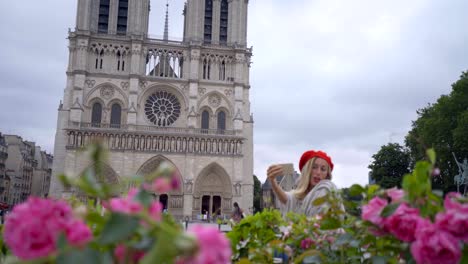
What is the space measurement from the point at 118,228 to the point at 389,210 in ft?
2.94

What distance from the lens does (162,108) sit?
3378cm

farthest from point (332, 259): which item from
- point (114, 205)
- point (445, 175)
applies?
point (445, 175)

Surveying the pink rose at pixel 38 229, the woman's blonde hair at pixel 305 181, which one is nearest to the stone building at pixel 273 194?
the woman's blonde hair at pixel 305 181

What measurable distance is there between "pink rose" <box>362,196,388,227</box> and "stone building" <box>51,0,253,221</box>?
98.8 feet

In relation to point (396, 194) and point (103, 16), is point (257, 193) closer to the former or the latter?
point (103, 16)

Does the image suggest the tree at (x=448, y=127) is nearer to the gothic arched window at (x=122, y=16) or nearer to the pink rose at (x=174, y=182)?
the gothic arched window at (x=122, y=16)

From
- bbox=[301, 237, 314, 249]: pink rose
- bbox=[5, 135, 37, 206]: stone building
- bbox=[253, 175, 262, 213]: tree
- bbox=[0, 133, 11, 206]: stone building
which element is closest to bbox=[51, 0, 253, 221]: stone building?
bbox=[253, 175, 262, 213]: tree

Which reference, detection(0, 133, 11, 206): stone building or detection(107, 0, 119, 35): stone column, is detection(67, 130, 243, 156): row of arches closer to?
detection(107, 0, 119, 35): stone column

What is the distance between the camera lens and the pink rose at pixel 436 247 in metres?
1.17

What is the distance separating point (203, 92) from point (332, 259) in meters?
32.0

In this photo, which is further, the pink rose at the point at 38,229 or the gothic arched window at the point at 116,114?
the gothic arched window at the point at 116,114

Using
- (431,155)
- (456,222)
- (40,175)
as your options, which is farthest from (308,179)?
(40,175)

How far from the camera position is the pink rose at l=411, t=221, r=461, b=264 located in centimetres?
117

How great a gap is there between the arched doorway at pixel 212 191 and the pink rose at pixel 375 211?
30.9 m
